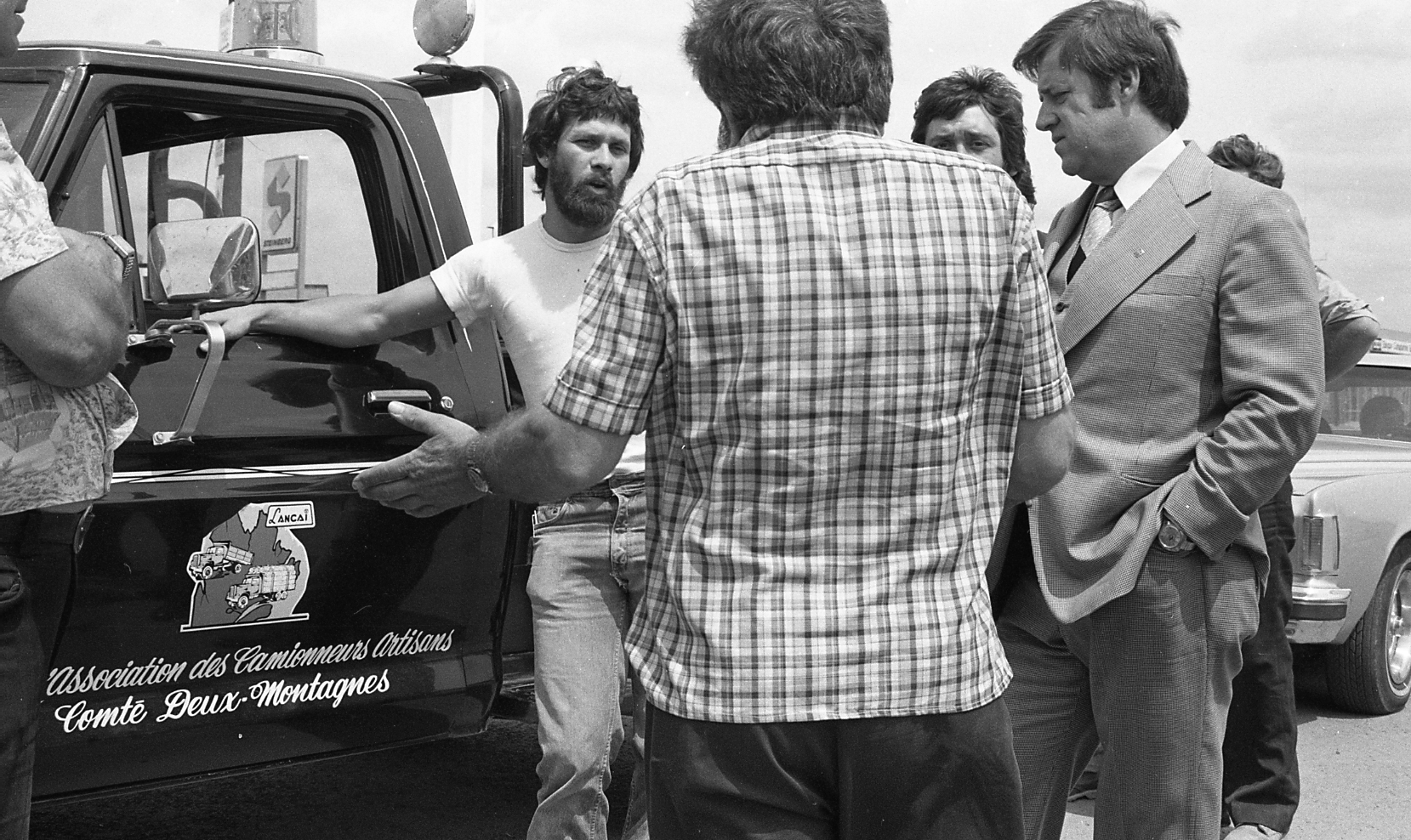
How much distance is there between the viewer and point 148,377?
291 centimetres

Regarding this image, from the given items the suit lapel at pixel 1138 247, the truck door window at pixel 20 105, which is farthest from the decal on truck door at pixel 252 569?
the suit lapel at pixel 1138 247

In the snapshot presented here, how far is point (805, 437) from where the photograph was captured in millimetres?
1795

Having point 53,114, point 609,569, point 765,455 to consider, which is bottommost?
point 609,569

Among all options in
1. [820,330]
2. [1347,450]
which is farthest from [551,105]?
[1347,450]

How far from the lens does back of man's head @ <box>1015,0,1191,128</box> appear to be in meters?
2.71

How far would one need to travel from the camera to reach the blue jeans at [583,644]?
3049 mm

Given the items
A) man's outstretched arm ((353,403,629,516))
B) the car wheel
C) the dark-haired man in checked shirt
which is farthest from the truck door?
the car wheel

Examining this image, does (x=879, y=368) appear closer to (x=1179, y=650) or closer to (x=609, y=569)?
(x=1179, y=650)

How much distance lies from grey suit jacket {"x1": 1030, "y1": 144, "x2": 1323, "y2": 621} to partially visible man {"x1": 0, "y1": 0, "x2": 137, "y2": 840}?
1690 mm

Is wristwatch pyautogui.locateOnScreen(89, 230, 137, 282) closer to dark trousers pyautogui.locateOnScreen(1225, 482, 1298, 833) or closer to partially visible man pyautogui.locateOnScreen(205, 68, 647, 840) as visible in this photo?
partially visible man pyautogui.locateOnScreen(205, 68, 647, 840)

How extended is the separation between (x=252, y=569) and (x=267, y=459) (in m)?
0.23

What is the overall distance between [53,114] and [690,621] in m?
1.88

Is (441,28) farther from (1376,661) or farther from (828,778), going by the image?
(1376,661)

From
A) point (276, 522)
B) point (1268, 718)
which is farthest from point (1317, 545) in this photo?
point (276, 522)
